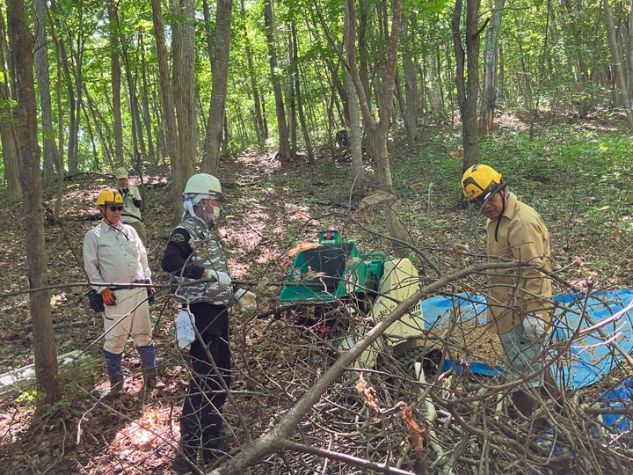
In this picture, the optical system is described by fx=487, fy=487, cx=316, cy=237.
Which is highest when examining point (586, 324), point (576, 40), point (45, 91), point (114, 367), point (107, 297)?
point (576, 40)

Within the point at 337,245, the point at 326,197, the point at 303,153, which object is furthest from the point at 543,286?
the point at 303,153

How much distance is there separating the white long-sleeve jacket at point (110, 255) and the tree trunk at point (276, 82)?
11959mm

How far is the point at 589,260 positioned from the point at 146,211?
849cm

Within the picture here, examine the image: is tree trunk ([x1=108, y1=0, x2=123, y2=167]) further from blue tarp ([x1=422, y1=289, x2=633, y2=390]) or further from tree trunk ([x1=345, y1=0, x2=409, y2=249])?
blue tarp ([x1=422, y1=289, x2=633, y2=390])

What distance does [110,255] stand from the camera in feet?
15.6

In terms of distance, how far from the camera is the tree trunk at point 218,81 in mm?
7227

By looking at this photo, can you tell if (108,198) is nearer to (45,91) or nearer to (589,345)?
(589,345)

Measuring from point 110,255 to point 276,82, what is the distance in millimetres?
12676

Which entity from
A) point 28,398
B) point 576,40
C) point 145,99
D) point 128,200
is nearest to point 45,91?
point 145,99

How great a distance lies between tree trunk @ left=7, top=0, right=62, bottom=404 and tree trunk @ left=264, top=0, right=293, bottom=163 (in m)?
12.5

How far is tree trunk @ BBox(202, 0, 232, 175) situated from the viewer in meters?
7.23

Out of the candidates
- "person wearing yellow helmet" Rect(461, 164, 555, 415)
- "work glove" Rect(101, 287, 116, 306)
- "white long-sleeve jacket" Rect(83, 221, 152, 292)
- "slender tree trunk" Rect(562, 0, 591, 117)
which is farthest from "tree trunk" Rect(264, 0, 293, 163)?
"person wearing yellow helmet" Rect(461, 164, 555, 415)

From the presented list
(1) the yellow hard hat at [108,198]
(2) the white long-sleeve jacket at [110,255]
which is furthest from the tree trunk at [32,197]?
(1) the yellow hard hat at [108,198]

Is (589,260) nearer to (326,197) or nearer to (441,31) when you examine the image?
(326,197)
